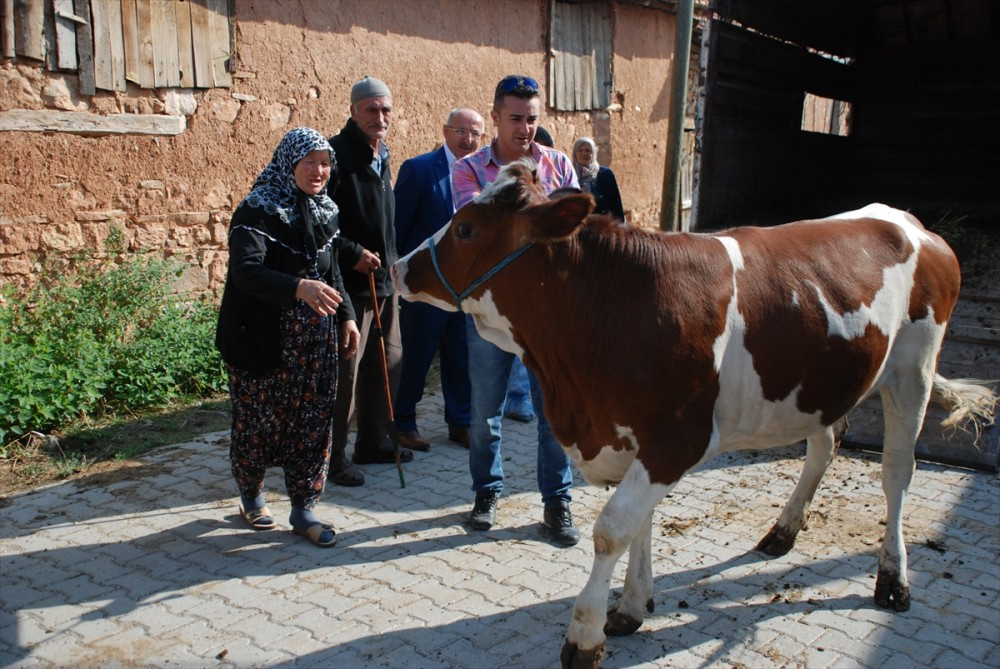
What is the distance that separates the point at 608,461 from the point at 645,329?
57 centimetres

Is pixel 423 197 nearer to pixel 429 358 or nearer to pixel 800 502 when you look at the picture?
pixel 429 358

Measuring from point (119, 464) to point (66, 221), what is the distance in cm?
Result: 229

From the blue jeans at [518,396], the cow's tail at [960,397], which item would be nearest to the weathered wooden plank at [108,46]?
the blue jeans at [518,396]

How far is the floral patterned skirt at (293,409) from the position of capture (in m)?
4.43

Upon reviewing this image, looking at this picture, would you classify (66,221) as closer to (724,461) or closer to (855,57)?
(724,461)

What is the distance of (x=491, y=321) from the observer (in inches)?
142

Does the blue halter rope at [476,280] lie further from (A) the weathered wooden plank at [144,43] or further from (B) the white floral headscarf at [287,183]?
(A) the weathered wooden plank at [144,43]

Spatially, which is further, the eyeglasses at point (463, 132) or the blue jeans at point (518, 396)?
the blue jeans at point (518, 396)

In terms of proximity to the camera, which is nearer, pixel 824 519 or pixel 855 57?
pixel 824 519

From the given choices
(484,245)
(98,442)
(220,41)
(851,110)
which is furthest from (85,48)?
(851,110)

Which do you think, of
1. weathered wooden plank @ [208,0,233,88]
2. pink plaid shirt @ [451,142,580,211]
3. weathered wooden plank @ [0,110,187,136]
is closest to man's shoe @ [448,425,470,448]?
pink plaid shirt @ [451,142,580,211]

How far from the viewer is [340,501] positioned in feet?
17.3

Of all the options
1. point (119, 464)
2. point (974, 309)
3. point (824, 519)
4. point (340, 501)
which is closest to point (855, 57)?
point (974, 309)

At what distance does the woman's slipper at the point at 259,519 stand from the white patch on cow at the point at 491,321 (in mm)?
1912
